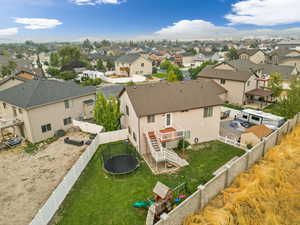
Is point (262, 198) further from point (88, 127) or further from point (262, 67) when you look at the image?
point (262, 67)

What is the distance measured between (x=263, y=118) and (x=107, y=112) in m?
19.2

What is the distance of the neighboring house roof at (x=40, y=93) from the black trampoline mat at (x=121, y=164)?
11271 mm

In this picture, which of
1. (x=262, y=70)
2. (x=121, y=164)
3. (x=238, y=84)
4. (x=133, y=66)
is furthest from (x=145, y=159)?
(x=133, y=66)

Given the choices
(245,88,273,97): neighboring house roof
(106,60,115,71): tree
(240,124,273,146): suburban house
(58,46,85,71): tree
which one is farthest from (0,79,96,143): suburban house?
(106,60,115,71): tree

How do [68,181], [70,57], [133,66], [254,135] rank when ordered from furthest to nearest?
[70,57]
[133,66]
[254,135]
[68,181]

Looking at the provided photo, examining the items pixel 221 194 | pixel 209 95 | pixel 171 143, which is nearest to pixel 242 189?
pixel 221 194

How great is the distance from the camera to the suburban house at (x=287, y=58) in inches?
2211

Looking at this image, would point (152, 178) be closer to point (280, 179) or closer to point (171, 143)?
point (171, 143)

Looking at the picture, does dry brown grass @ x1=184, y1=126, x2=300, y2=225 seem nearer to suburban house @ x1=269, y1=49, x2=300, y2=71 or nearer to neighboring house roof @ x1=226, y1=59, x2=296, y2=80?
neighboring house roof @ x1=226, y1=59, x2=296, y2=80

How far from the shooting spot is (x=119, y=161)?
18062 mm

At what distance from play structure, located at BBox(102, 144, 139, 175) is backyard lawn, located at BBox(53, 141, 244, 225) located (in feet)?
1.59

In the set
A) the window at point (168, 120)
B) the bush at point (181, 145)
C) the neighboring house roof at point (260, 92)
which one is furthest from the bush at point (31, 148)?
the neighboring house roof at point (260, 92)

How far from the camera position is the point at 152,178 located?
51.3 ft

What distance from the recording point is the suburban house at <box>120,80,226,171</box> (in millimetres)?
18469
